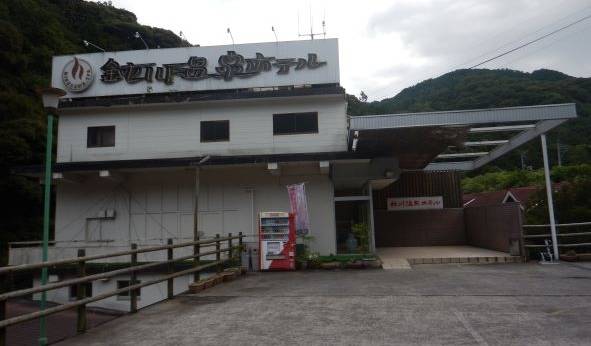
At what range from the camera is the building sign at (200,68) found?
16516 mm

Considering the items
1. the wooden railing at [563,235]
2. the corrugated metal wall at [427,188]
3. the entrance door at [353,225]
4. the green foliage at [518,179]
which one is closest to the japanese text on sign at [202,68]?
the entrance door at [353,225]

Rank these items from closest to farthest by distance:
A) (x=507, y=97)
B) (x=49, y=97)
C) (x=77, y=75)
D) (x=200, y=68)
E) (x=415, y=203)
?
1. (x=49, y=97)
2. (x=200, y=68)
3. (x=77, y=75)
4. (x=415, y=203)
5. (x=507, y=97)

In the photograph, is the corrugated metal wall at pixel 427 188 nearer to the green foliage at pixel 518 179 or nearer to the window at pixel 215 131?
the window at pixel 215 131

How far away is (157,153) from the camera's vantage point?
1636cm

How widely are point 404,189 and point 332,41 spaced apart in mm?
7660

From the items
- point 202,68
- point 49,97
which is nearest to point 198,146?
point 202,68

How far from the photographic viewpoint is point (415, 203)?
65.7ft

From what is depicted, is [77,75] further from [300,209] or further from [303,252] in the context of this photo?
[303,252]

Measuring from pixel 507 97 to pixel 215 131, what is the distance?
27.3 m

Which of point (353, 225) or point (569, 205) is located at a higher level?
point (569, 205)

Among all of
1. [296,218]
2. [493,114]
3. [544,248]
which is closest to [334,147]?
[296,218]

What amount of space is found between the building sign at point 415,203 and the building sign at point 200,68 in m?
6.73

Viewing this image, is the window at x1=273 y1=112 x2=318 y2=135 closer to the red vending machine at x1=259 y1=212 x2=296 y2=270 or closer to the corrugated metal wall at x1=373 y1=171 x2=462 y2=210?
the red vending machine at x1=259 y1=212 x2=296 y2=270

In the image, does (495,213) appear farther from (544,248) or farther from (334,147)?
(334,147)
